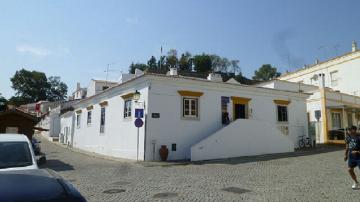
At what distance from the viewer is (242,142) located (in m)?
19.6

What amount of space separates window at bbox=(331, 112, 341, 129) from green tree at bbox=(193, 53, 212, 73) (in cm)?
4365

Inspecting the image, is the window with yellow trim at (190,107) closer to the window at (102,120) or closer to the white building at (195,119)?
the white building at (195,119)

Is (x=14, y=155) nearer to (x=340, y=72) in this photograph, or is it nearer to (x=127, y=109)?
(x=127, y=109)

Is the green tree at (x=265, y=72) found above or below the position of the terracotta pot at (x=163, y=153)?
above

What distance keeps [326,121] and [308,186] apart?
1958 cm

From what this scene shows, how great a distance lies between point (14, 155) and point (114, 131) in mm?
15955

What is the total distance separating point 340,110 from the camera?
29.4 m

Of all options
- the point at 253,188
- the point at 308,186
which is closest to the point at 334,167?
the point at 308,186

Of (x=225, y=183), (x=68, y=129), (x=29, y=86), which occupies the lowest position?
(x=225, y=183)

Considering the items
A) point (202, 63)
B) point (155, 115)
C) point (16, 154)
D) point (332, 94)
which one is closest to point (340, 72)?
point (332, 94)

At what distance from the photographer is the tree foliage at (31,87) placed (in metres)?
85.0

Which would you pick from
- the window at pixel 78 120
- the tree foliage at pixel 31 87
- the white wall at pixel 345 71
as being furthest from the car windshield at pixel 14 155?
the tree foliage at pixel 31 87

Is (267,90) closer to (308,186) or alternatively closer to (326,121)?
(326,121)

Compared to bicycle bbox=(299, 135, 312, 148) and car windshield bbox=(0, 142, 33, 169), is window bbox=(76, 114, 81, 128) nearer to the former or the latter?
bicycle bbox=(299, 135, 312, 148)
